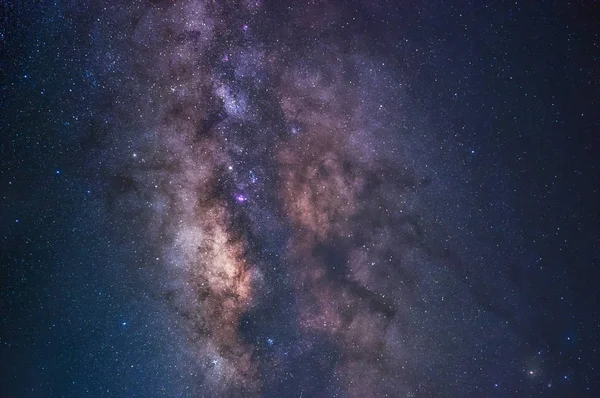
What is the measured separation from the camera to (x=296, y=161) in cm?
806

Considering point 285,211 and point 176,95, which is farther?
point 285,211

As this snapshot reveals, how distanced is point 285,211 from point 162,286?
348 centimetres

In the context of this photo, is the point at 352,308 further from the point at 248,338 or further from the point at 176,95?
the point at 176,95

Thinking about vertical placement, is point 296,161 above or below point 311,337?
above

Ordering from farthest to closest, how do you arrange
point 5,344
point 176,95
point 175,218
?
point 5,344 → point 175,218 → point 176,95

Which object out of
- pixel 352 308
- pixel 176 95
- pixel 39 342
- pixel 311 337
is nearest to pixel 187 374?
pixel 311 337

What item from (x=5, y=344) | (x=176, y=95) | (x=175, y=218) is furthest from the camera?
(x=5, y=344)

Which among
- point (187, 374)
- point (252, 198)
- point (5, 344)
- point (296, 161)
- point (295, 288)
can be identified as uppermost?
point (296, 161)

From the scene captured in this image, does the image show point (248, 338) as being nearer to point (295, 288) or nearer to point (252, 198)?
point (295, 288)

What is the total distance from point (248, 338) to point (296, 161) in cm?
471

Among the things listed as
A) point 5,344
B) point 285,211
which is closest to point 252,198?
point 285,211

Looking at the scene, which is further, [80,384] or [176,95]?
[80,384]

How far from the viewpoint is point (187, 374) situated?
27.9 ft

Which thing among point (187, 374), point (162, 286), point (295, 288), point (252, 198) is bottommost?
point (187, 374)
